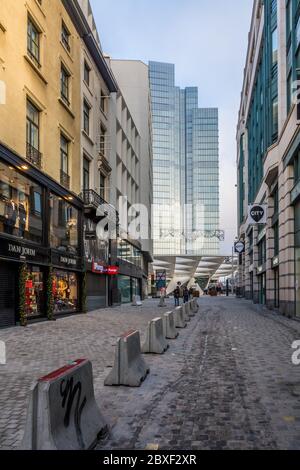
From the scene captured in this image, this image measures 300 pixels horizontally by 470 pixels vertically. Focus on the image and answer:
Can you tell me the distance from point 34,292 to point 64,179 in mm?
7128

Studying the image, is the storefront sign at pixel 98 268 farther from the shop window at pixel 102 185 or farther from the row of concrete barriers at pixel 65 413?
the row of concrete barriers at pixel 65 413

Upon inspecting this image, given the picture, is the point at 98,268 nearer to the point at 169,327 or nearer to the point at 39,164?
the point at 39,164

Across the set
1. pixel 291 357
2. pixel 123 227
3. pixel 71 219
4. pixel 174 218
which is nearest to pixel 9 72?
pixel 71 219

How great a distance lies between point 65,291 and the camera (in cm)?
2469

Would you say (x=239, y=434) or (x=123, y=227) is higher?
(x=123, y=227)

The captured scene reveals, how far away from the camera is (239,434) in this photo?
219 inches

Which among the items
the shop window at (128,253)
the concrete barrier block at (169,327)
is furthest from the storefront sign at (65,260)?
the shop window at (128,253)

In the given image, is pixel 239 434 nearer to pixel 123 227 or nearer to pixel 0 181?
pixel 0 181

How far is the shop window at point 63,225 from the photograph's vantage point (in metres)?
22.6

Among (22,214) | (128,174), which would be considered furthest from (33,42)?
(128,174)

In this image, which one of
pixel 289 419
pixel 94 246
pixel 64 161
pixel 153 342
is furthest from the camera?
pixel 94 246

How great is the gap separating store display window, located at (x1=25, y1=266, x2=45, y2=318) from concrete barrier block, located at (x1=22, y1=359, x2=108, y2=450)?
14.3 metres

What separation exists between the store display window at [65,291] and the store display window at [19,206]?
3.24m
